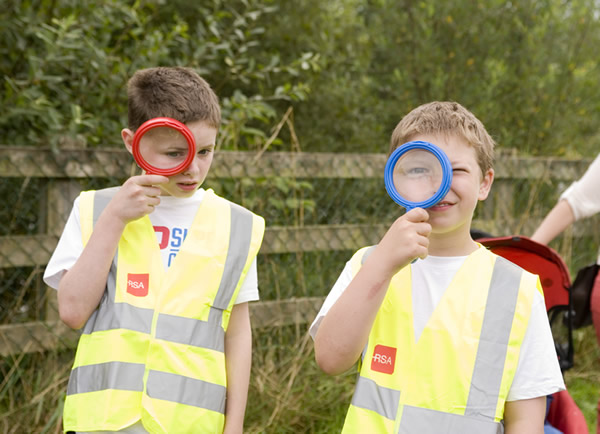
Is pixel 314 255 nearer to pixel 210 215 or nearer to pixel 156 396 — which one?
pixel 210 215

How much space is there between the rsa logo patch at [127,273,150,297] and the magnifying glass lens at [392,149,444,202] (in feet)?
2.87

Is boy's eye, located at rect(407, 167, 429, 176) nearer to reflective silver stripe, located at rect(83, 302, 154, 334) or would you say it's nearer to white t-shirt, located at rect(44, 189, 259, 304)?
white t-shirt, located at rect(44, 189, 259, 304)

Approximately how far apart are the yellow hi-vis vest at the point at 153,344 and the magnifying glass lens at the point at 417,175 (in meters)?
0.73

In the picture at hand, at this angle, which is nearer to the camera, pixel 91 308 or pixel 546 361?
pixel 546 361

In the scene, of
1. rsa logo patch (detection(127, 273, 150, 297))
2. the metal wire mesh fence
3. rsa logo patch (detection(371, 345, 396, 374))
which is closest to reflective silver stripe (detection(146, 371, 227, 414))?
rsa logo patch (detection(127, 273, 150, 297))

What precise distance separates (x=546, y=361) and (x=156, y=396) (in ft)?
3.85

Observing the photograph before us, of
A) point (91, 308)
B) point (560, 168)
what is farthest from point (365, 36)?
→ point (91, 308)

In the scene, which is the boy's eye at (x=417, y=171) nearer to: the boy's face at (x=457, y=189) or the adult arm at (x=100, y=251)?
the boy's face at (x=457, y=189)

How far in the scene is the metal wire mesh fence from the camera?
3406 mm

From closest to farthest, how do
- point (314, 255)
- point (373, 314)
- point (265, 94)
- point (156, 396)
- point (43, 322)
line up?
point (373, 314)
point (156, 396)
point (43, 322)
point (314, 255)
point (265, 94)

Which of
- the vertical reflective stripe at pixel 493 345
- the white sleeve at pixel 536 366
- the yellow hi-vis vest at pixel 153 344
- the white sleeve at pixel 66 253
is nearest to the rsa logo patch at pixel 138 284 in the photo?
the yellow hi-vis vest at pixel 153 344

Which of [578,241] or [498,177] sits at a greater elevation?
[498,177]

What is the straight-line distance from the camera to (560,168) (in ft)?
16.9

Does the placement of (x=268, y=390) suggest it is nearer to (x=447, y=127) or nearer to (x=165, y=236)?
(x=165, y=236)
